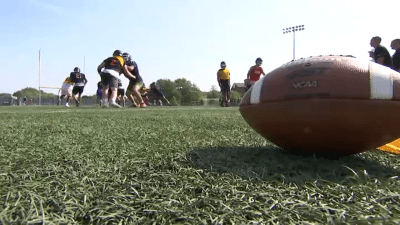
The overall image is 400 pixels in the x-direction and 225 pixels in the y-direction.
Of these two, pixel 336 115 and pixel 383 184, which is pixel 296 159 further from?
pixel 383 184

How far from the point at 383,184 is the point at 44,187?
54.7 inches

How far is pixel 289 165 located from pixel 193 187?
0.61 meters

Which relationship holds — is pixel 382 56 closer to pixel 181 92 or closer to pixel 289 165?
pixel 289 165

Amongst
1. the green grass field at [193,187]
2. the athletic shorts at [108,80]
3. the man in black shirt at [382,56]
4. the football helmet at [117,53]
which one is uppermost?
the football helmet at [117,53]

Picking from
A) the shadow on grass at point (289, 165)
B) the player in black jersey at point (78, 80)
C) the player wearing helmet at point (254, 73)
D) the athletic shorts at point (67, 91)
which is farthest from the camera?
the athletic shorts at point (67, 91)

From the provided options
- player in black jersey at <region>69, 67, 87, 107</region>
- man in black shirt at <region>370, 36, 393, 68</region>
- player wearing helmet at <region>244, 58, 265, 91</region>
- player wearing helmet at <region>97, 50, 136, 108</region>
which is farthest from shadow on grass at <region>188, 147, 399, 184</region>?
player in black jersey at <region>69, 67, 87, 107</region>

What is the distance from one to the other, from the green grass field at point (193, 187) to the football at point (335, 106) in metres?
0.13

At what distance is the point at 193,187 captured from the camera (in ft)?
4.10

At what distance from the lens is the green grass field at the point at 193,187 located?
98 centimetres

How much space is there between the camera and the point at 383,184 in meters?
1.33

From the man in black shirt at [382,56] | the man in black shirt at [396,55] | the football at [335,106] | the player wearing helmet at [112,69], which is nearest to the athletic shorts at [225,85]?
the player wearing helmet at [112,69]

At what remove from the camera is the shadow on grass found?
1.43m

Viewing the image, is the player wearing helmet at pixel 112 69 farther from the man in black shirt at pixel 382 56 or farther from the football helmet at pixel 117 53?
the man in black shirt at pixel 382 56

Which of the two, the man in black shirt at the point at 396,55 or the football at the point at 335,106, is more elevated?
the man in black shirt at the point at 396,55
